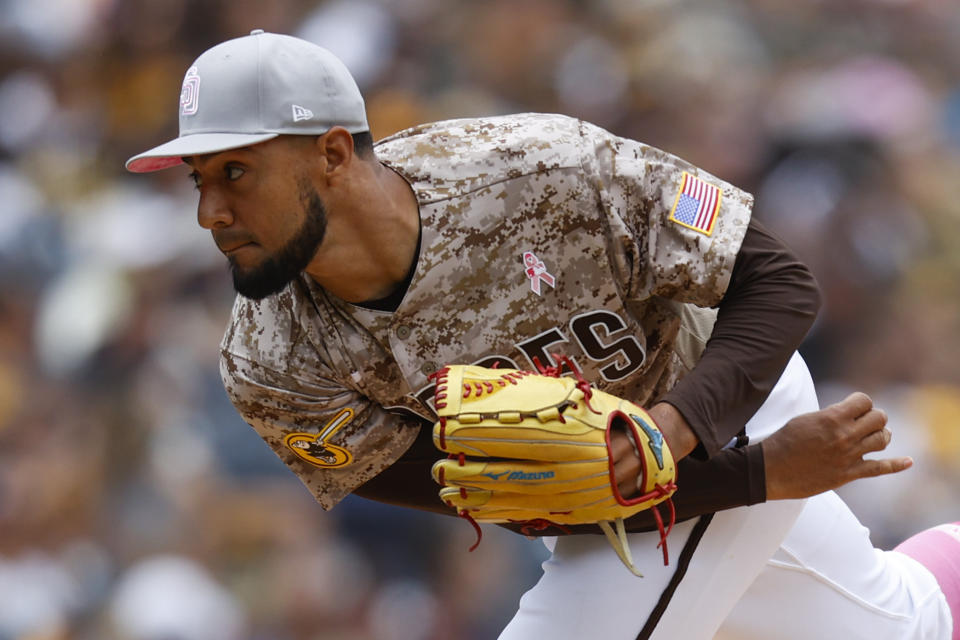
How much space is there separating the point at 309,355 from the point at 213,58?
0.48 m

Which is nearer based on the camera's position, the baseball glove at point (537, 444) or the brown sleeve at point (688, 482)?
the baseball glove at point (537, 444)

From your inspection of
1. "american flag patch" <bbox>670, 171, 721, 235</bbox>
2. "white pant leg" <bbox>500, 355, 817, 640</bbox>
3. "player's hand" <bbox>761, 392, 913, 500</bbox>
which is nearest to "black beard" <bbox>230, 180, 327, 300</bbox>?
"american flag patch" <bbox>670, 171, 721, 235</bbox>

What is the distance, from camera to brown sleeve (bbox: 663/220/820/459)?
1.86m

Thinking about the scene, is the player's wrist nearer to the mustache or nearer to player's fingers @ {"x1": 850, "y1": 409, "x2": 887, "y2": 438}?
player's fingers @ {"x1": 850, "y1": 409, "x2": 887, "y2": 438}

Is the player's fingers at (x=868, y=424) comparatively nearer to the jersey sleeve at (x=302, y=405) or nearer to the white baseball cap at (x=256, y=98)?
the jersey sleeve at (x=302, y=405)

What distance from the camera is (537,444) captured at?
1728 millimetres

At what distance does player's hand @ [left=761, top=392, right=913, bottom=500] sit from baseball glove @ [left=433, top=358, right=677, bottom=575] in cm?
33

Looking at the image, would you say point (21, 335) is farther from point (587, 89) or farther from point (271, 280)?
point (271, 280)

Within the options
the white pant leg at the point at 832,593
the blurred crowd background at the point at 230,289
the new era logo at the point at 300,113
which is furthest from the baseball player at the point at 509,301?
the blurred crowd background at the point at 230,289

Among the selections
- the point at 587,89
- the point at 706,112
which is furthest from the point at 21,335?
the point at 706,112

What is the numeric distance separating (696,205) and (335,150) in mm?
578

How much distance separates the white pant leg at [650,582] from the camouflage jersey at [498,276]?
1.26 feet

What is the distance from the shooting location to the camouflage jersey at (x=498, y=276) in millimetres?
1966

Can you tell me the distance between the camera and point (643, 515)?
2.11m
